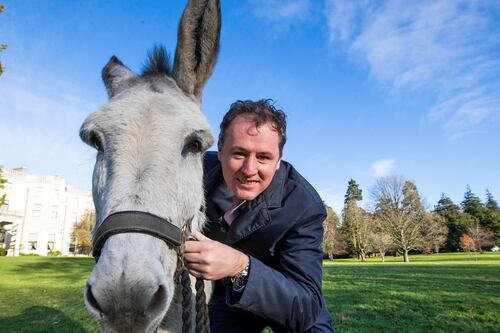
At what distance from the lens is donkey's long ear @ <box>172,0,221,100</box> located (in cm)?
306

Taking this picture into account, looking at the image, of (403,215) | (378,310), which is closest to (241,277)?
(378,310)

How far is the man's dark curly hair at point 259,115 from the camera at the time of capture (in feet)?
10.2

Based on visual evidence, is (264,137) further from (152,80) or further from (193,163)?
(152,80)

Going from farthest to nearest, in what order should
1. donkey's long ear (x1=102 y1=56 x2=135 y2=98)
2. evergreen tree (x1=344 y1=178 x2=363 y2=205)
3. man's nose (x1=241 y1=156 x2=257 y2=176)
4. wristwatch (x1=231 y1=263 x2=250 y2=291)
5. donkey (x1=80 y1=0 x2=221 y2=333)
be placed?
evergreen tree (x1=344 y1=178 x2=363 y2=205) < donkey's long ear (x1=102 y1=56 x2=135 y2=98) < man's nose (x1=241 y1=156 x2=257 y2=176) < wristwatch (x1=231 y1=263 x2=250 y2=291) < donkey (x1=80 y1=0 x2=221 y2=333)

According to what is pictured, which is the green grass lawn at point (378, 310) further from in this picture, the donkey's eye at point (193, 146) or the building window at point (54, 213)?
the building window at point (54, 213)

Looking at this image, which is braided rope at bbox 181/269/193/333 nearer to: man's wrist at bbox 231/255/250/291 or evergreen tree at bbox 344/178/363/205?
man's wrist at bbox 231/255/250/291

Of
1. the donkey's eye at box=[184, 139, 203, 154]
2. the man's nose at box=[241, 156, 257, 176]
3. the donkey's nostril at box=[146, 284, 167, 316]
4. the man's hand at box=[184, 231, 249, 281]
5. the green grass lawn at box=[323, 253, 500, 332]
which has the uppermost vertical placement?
the donkey's eye at box=[184, 139, 203, 154]

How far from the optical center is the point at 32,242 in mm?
70312

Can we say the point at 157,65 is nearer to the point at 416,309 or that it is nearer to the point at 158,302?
the point at 158,302

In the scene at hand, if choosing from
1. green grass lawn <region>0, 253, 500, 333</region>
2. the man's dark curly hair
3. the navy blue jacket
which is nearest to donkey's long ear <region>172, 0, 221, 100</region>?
the man's dark curly hair

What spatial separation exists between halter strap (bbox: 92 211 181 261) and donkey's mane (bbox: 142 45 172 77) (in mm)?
1765

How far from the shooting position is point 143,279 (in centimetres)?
171

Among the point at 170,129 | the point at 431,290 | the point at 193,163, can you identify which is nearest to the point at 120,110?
the point at 170,129

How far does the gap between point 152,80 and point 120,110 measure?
0.69 m
